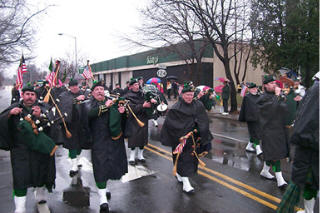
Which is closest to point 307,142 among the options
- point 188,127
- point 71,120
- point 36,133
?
point 188,127

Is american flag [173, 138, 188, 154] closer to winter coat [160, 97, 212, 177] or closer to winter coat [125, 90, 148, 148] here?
winter coat [160, 97, 212, 177]

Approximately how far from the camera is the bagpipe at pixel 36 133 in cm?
358

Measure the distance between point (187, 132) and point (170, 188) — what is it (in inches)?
43.9

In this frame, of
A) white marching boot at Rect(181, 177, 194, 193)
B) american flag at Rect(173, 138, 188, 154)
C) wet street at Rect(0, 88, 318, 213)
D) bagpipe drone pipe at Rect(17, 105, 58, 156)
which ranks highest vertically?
bagpipe drone pipe at Rect(17, 105, 58, 156)

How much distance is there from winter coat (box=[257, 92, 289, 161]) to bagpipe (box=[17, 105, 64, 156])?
356cm

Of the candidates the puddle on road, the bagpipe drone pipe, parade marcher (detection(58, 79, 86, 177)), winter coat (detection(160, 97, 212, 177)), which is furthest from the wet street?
the bagpipe drone pipe

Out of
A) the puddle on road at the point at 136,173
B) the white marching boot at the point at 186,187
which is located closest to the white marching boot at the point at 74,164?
the puddle on road at the point at 136,173

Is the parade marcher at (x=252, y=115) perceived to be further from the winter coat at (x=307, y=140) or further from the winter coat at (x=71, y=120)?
the winter coat at (x=71, y=120)

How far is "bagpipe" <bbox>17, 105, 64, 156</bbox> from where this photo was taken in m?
3.58

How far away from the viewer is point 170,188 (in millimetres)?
4875

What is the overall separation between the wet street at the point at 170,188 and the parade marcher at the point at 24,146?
24.1 inches

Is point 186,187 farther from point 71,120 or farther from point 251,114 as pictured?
point 251,114

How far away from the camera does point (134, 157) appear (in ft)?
21.5

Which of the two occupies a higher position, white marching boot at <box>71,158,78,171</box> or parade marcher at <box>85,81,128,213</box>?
parade marcher at <box>85,81,128,213</box>
